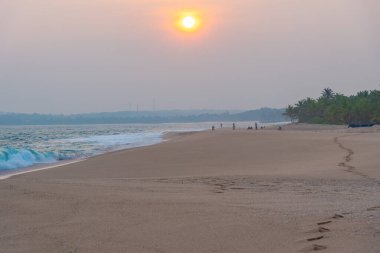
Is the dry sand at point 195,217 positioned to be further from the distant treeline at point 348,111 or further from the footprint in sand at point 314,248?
the distant treeline at point 348,111

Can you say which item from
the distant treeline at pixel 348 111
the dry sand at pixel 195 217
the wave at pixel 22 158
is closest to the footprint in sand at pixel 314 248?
the dry sand at pixel 195 217

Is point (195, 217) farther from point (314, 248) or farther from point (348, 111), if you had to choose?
point (348, 111)

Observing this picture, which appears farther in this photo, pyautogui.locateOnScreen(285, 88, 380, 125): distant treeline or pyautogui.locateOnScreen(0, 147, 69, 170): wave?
pyautogui.locateOnScreen(285, 88, 380, 125): distant treeline

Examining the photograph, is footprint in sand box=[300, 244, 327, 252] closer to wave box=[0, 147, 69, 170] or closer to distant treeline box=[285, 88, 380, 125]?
wave box=[0, 147, 69, 170]

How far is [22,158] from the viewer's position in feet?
93.9

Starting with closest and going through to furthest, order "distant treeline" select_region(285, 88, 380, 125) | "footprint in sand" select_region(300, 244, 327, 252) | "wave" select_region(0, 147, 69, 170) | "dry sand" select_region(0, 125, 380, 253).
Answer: "footprint in sand" select_region(300, 244, 327, 252) → "dry sand" select_region(0, 125, 380, 253) → "wave" select_region(0, 147, 69, 170) → "distant treeline" select_region(285, 88, 380, 125)

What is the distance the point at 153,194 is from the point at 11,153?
21.5 metres

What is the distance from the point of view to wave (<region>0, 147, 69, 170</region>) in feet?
84.0

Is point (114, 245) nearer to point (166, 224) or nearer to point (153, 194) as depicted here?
point (166, 224)

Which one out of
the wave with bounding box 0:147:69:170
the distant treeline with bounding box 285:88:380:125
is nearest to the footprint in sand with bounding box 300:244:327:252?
the wave with bounding box 0:147:69:170

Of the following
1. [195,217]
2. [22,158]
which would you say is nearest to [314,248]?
[195,217]

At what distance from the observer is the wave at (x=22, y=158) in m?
25.6

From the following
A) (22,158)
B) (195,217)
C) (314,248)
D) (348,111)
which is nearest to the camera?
(314,248)

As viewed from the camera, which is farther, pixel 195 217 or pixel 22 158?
pixel 22 158
